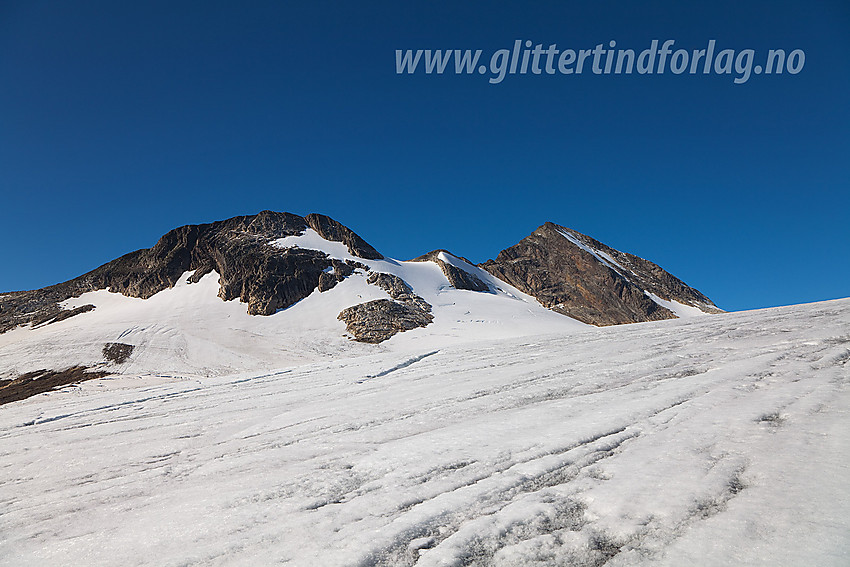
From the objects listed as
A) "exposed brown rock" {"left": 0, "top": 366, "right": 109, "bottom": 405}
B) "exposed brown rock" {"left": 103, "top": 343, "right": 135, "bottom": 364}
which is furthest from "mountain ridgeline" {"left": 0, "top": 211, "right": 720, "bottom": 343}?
"exposed brown rock" {"left": 0, "top": 366, "right": 109, "bottom": 405}

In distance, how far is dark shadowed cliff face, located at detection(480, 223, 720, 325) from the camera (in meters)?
86.9

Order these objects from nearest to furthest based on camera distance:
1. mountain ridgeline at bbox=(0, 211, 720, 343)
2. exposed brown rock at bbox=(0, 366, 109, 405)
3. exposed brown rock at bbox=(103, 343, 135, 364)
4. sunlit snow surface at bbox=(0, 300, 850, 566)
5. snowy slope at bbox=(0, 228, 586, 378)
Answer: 1. sunlit snow surface at bbox=(0, 300, 850, 566)
2. exposed brown rock at bbox=(0, 366, 109, 405)
3. exposed brown rock at bbox=(103, 343, 135, 364)
4. snowy slope at bbox=(0, 228, 586, 378)
5. mountain ridgeline at bbox=(0, 211, 720, 343)

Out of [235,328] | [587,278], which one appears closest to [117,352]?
[235,328]

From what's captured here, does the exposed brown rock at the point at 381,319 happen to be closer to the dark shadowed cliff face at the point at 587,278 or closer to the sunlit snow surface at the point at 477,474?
the dark shadowed cliff face at the point at 587,278

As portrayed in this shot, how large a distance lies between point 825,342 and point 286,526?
11320 millimetres

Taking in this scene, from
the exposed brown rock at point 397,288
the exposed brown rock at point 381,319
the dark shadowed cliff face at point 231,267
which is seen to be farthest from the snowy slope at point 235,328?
the dark shadowed cliff face at point 231,267

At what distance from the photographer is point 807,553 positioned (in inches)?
105

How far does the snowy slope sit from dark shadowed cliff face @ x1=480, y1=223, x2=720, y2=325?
90.5 ft

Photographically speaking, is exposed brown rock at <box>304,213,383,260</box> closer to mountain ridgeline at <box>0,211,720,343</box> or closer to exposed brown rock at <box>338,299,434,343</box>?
mountain ridgeline at <box>0,211,720,343</box>

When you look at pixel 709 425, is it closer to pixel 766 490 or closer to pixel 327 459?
pixel 766 490

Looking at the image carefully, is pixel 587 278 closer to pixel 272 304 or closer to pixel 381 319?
pixel 381 319

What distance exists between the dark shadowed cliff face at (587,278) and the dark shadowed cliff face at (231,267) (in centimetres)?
3929

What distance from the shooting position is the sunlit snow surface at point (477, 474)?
120 inches

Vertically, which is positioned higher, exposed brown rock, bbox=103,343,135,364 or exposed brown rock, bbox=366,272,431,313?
exposed brown rock, bbox=366,272,431,313
